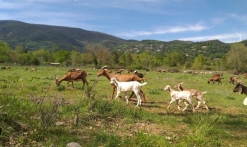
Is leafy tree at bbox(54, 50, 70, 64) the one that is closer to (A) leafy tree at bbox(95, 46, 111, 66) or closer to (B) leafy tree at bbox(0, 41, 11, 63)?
(A) leafy tree at bbox(95, 46, 111, 66)

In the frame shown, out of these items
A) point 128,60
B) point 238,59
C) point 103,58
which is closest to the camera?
point 238,59

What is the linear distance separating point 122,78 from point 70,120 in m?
6.72

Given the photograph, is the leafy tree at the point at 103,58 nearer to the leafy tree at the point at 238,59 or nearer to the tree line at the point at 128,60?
the tree line at the point at 128,60

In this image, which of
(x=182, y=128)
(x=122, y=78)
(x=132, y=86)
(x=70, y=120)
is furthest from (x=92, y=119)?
(x=122, y=78)

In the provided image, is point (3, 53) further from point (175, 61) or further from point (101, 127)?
point (101, 127)

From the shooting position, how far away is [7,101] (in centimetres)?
747

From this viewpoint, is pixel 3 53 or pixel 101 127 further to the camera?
pixel 3 53

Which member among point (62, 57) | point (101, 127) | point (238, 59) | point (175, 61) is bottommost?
point (62, 57)

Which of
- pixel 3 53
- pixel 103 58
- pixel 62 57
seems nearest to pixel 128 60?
pixel 103 58

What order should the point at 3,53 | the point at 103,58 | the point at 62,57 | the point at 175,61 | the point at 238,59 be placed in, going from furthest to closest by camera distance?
the point at 62,57
the point at 175,61
the point at 103,58
the point at 3,53
the point at 238,59

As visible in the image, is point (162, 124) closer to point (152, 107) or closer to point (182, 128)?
point (182, 128)

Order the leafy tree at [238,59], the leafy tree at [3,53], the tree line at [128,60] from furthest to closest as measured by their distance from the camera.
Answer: the leafy tree at [3,53], the tree line at [128,60], the leafy tree at [238,59]

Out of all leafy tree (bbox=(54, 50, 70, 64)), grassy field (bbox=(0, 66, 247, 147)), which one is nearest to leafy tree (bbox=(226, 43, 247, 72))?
leafy tree (bbox=(54, 50, 70, 64))

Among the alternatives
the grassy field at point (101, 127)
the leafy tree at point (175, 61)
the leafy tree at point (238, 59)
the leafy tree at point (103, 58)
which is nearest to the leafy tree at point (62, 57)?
the leafy tree at point (103, 58)
